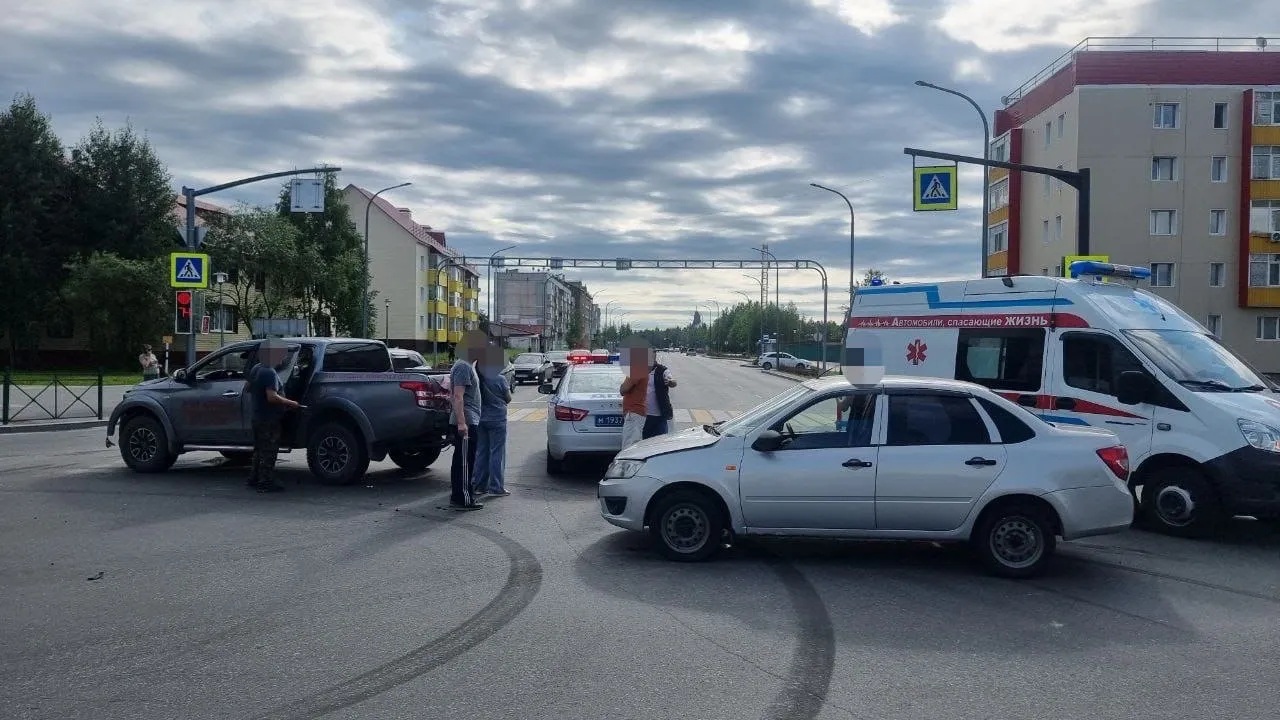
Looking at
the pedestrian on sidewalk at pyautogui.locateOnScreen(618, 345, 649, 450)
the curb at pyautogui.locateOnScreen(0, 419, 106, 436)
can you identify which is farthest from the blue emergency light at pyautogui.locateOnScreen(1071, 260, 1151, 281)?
the curb at pyautogui.locateOnScreen(0, 419, 106, 436)

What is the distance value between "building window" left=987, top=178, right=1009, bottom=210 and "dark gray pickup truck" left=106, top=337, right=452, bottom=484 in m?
50.3

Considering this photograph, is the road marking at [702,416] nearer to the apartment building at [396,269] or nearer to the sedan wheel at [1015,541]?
the sedan wheel at [1015,541]

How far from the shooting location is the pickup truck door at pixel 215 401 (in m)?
12.4

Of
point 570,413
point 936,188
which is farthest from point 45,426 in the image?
point 936,188

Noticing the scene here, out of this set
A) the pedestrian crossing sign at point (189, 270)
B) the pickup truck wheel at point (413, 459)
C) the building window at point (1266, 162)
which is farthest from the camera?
the building window at point (1266, 162)

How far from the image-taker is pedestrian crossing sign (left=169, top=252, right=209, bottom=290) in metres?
25.1

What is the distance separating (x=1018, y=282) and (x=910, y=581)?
198 inches

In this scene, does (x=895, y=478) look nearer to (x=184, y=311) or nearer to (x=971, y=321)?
(x=971, y=321)

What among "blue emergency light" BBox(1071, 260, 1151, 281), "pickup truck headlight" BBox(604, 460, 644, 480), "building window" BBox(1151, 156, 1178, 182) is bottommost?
"pickup truck headlight" BBox(604, 460, 644, 480)

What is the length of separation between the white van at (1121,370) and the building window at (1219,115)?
145ft

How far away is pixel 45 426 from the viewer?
65.3ft

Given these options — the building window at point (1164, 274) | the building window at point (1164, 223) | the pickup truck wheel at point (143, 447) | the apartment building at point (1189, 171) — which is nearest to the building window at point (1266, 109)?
the apartment building at point (1189, 171)

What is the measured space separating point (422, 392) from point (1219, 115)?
48983 mm

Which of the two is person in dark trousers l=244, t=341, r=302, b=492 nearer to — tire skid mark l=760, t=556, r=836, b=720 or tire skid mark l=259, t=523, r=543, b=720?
tire skid mark l=259, t=523, r=543, b=720
